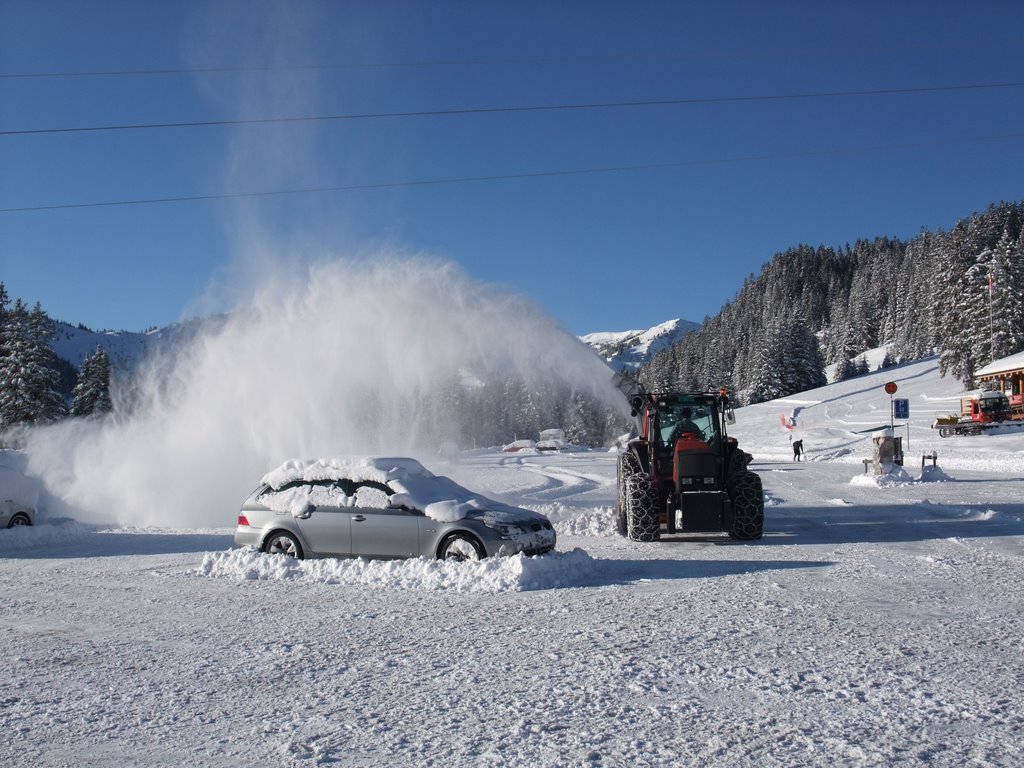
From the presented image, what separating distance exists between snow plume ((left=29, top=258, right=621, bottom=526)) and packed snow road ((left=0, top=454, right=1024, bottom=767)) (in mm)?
8896

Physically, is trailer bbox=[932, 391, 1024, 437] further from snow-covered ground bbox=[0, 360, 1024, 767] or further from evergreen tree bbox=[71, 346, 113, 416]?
evergreen tree bbox=[71, 346, 113, 416]

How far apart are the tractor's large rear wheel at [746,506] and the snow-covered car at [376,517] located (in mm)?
4004

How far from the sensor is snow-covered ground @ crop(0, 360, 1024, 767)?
452cm

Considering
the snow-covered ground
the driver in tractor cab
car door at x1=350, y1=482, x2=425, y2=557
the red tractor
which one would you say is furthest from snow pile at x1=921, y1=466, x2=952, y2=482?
car door at x1=350, y1=482, x2=425, y2=557

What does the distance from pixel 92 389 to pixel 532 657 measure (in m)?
62.0

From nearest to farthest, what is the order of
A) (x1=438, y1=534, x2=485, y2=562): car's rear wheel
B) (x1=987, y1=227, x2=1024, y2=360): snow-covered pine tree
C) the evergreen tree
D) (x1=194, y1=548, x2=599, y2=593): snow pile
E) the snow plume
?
(x1=194, y1=548, x2=599, y2=593): snow pile → (x1=438, y1=534, x2=485, y2=562): car's rear wheel → the snow plume → the evergreen tree → (x1=987, y1=227, x2=1024, y2=360): snow-covered pine tree

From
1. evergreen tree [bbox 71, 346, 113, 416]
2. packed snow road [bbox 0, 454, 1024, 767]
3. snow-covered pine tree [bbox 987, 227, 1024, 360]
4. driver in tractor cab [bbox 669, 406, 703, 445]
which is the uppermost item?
snow-covered pine tree [bbox 987, 227, 1024, 360]

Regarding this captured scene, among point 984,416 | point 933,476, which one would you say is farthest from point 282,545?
point 984,416

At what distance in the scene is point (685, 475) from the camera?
510 inches

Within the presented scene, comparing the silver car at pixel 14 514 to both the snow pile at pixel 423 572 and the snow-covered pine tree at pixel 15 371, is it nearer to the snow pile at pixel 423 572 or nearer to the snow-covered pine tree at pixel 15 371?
the snow pile at pixel 423 572

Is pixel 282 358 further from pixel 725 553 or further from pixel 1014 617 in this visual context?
pixel 1014 617

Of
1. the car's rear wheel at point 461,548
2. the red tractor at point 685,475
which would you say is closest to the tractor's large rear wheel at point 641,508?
the red tractor at point 685,475

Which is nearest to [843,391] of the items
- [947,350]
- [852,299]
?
[947,350]

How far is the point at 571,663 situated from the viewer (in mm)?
6098
